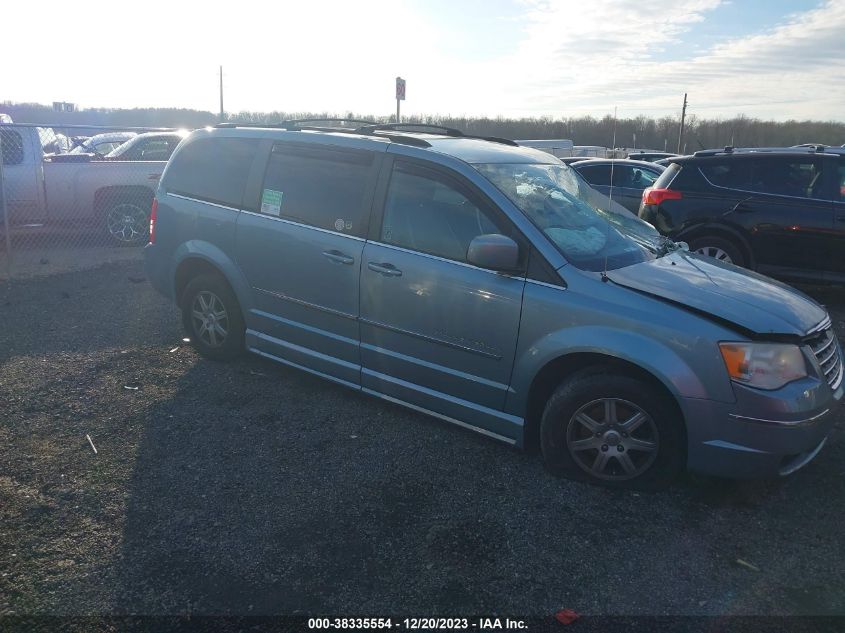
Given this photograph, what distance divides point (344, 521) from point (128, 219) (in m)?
9.31

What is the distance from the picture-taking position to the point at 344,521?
3525 mm

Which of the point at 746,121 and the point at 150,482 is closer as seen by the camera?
the point at 150,482

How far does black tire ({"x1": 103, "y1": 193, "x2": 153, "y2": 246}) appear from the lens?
11.1 metres

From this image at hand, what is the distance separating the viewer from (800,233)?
25.6 ft

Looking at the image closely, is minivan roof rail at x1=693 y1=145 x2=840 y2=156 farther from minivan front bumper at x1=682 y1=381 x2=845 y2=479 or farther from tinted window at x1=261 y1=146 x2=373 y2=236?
tinted window at x1=261 y1=146 x2=373 y2=236

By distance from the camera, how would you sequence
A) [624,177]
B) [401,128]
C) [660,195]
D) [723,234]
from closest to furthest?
1. [401,128]
2. [723,234]
3. [660,195]
4. [624,177]

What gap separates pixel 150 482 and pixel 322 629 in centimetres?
161

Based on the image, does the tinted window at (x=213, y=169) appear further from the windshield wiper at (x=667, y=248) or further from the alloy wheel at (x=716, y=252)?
the alloy wheel at (x=716, y=252)

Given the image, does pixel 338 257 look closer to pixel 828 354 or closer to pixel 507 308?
pixel 507 308

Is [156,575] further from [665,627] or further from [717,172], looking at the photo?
[717,172]

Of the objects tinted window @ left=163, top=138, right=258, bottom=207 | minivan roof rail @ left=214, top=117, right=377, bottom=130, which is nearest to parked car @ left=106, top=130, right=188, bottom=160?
tinted window @ left=163, top=138, right=258, bottom=207

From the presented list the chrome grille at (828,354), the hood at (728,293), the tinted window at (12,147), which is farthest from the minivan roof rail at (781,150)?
the tinted window at (12,147)

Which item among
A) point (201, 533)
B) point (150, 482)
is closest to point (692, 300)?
point (201, 533)

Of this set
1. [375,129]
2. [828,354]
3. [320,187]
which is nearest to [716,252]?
[828,354]
